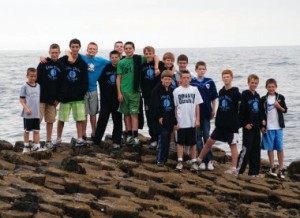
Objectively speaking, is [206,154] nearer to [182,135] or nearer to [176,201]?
[182,135]

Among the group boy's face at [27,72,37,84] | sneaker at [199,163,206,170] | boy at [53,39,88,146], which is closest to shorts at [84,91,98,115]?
boy at [53,39,88,146]

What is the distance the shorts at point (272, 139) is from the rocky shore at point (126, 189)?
600mm

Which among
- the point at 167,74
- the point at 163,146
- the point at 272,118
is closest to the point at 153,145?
the point at 163,146

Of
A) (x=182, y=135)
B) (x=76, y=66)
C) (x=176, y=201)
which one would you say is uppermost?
(x=76, y=66)

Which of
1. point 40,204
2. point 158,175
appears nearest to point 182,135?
point 158,175

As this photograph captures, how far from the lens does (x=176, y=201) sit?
902 centimetres

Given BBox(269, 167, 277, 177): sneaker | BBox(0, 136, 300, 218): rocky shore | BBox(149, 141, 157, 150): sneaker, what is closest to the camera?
BBox(0, 136, 300, 218): rocky shore

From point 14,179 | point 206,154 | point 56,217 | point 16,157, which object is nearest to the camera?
point 56,217

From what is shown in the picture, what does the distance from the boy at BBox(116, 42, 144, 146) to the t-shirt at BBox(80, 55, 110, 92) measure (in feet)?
1.74

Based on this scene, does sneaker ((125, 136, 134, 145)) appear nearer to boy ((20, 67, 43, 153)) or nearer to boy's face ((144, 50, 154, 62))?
boy's face ((144, 50, 154, 62))

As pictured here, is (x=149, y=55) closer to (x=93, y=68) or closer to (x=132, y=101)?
(x=132, y=101)

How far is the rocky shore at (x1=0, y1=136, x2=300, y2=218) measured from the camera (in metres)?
7.89

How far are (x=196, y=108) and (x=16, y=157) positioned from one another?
10.9 feet

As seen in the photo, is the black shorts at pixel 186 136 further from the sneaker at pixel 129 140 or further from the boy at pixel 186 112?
the sneaker at pixel 129 140
